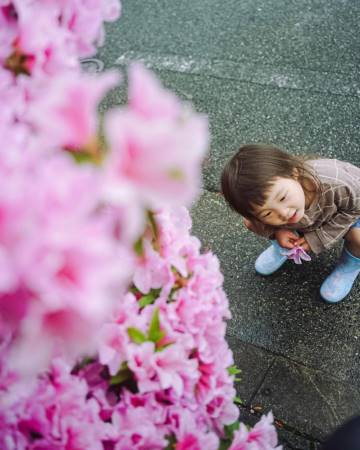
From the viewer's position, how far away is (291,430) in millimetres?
1897

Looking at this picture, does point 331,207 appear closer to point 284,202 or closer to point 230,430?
point 284,202

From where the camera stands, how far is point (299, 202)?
189cm

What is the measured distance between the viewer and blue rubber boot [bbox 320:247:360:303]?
7.21 ft

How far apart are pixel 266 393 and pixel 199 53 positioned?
2732 millimetres

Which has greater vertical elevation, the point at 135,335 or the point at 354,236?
the point at 135,335

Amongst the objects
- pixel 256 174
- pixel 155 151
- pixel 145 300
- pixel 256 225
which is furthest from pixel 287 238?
pixel 155 151

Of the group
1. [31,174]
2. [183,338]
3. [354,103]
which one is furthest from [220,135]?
[31,174]

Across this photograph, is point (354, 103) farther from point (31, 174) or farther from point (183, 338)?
point (31, 174)

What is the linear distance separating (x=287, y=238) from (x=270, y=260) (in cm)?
20

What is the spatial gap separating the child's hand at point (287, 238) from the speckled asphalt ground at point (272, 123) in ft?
0.81

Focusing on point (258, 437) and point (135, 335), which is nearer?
point (135, 335)

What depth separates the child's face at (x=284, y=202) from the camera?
1.87 meters

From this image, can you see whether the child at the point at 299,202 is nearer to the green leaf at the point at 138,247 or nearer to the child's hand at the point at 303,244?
the child's hand at the point at 303,244

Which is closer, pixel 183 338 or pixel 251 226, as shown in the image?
pixel 183 338
